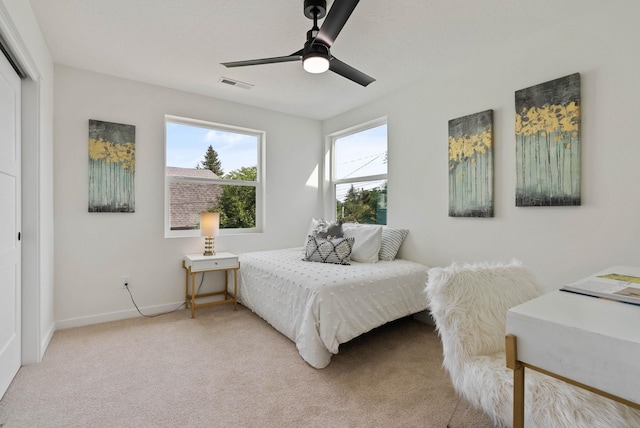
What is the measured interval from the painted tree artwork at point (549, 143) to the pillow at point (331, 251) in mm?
1497

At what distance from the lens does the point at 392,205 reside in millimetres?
3482

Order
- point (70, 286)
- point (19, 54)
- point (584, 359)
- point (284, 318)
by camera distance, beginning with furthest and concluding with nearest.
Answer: point (70, 286), point (284, 318), point (19, 54), point (584, 359)

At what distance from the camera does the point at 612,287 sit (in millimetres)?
1272

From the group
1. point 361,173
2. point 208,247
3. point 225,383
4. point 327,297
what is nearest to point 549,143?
point 327,297

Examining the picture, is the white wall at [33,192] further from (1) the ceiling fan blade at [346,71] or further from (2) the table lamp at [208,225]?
(1) the ceiling fan blade at [346,71]

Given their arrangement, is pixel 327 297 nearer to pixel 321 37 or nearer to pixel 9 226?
pixel 321 37

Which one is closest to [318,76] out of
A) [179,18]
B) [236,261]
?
[179,18]

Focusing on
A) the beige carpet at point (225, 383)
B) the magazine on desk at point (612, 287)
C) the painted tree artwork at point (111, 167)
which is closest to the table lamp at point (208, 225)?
the painted tree artwork at point (111, 167)

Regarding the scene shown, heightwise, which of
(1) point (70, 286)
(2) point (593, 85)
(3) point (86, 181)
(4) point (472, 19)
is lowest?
(1) point (70, 286)

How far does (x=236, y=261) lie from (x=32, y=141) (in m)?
1.93

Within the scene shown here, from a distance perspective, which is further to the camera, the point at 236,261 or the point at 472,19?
the point at 236,261

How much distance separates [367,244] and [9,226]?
8.96 feet

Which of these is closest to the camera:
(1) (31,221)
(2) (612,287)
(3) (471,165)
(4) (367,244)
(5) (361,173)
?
(2) (612,287)

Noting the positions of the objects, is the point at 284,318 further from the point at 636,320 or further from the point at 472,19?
the point at 472,19
